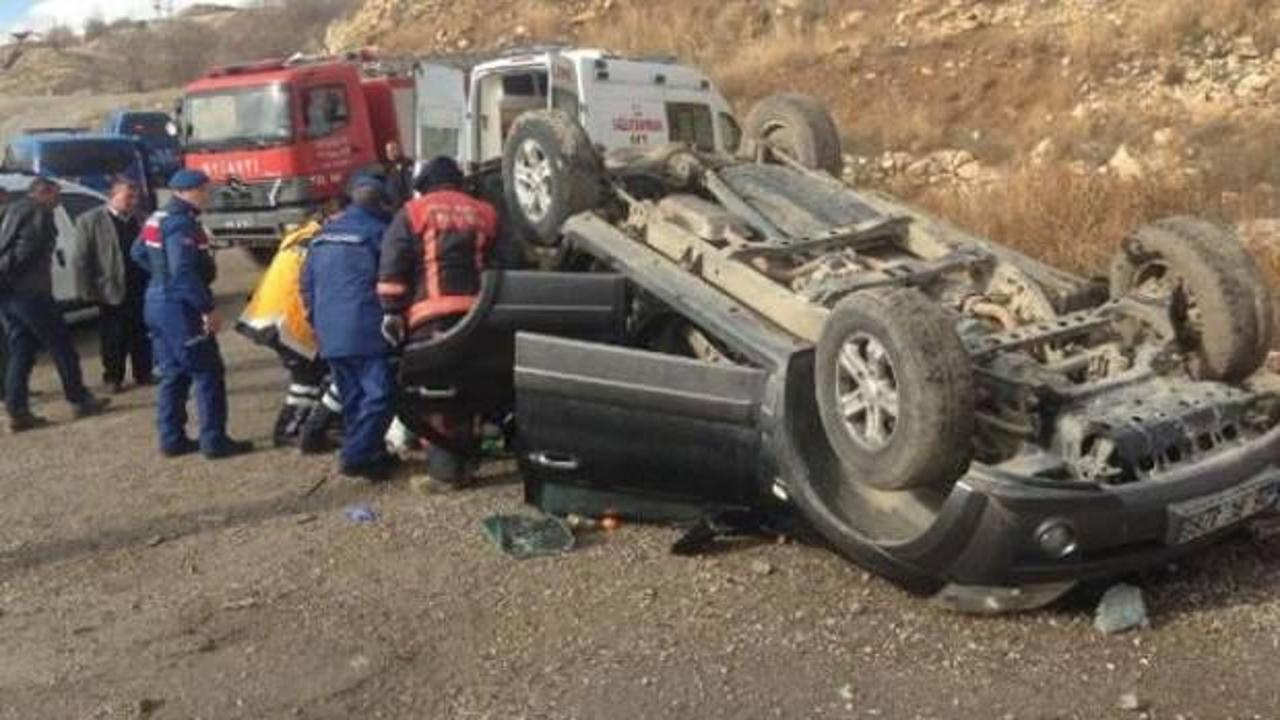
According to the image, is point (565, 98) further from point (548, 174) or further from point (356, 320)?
point (356, 320)

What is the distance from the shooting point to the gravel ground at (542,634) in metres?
3.74

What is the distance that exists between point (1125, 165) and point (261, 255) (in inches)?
387

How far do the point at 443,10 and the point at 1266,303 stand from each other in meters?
31.3

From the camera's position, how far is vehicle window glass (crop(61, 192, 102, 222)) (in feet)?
36.1

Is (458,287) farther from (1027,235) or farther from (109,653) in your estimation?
(1027,235)

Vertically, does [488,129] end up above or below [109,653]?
above

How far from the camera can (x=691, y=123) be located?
508 inches

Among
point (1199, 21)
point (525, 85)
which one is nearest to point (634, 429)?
point (525, 85)

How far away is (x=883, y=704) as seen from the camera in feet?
12.0

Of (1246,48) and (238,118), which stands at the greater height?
(1246,48)

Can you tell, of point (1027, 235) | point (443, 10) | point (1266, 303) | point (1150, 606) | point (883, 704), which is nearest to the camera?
point (883, 704)

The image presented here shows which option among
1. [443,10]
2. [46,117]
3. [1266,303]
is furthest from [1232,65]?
[46,117]

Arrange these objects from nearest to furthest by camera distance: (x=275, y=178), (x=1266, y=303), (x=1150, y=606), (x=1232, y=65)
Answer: (x=1150, y=606)
(x=1266, y=303)
(x=275, y=178)
(x=1232, y=65)

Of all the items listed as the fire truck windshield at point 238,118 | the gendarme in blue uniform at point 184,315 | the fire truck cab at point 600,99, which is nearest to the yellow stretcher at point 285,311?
the gendarme in blue uniform at point 184,315
